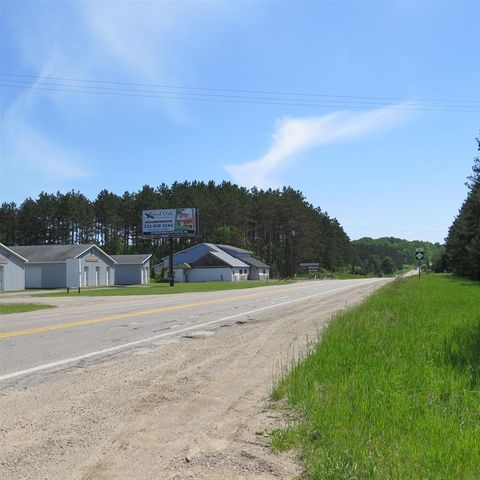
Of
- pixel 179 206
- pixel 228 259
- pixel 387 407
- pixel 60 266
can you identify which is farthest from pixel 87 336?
→ pixel 179 206

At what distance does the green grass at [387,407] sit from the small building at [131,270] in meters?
66.7

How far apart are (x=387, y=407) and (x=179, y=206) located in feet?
329

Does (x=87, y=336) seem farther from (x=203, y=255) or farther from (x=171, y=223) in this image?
(x=203, y=255)

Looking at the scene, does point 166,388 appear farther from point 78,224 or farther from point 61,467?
point 78,224

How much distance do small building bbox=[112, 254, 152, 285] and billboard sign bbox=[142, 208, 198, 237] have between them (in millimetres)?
10979

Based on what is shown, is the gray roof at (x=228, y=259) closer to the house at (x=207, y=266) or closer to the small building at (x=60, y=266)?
the house at (x=207, y=266)

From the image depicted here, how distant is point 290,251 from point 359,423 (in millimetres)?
116751

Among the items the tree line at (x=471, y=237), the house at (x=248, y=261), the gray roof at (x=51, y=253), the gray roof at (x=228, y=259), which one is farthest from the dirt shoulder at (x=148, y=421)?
the house at (x=248, y=261)

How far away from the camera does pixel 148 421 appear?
6.23 m

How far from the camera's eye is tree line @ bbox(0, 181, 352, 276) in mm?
105875

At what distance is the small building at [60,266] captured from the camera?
2459 inches

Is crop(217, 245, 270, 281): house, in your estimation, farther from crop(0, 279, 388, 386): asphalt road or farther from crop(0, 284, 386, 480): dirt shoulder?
crop(0, 284, 386, 480): dirt shoulder

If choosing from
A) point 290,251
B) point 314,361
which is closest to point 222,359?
point 314,361

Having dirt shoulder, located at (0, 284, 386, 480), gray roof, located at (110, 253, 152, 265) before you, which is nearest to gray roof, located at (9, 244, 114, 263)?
gray roof, located at (110, 253, 152, 265)
